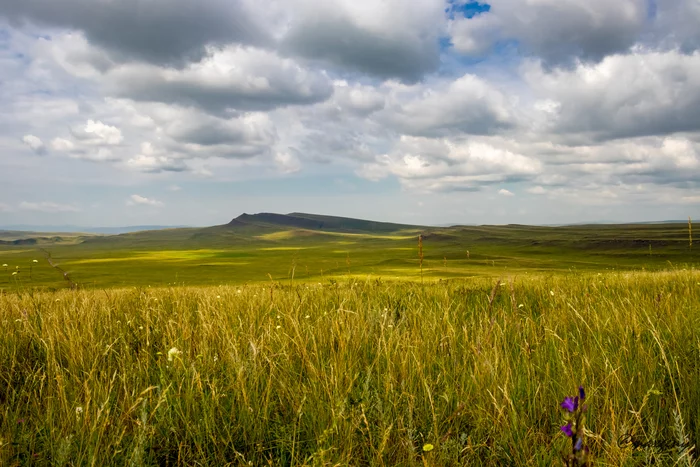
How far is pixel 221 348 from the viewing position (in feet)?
12.0

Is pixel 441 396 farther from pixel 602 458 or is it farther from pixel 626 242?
pixel 626 242

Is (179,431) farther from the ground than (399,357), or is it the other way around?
(399,357)

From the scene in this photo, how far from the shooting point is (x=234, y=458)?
2.22 m

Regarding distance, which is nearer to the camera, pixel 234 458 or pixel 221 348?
pixel 234 458

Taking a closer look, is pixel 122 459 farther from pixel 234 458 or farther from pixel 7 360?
pixel 7 360

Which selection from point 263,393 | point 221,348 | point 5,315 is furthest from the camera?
point 5,315

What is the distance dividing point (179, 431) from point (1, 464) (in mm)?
808

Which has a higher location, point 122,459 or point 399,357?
point 399,357

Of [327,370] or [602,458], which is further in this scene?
[327,370]

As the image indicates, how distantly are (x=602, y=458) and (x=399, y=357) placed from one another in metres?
1.43

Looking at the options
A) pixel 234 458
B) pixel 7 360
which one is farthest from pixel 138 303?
pixel 234 458

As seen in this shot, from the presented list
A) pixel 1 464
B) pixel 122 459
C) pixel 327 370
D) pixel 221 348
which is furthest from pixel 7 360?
pixel 327 370

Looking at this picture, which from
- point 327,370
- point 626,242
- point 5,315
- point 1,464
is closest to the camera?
point 1,464

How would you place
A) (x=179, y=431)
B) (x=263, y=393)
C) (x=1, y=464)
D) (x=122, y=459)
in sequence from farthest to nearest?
(x=263, y=393), (x=179, y=431), (x=122, y=459), (x=1, y=464)
